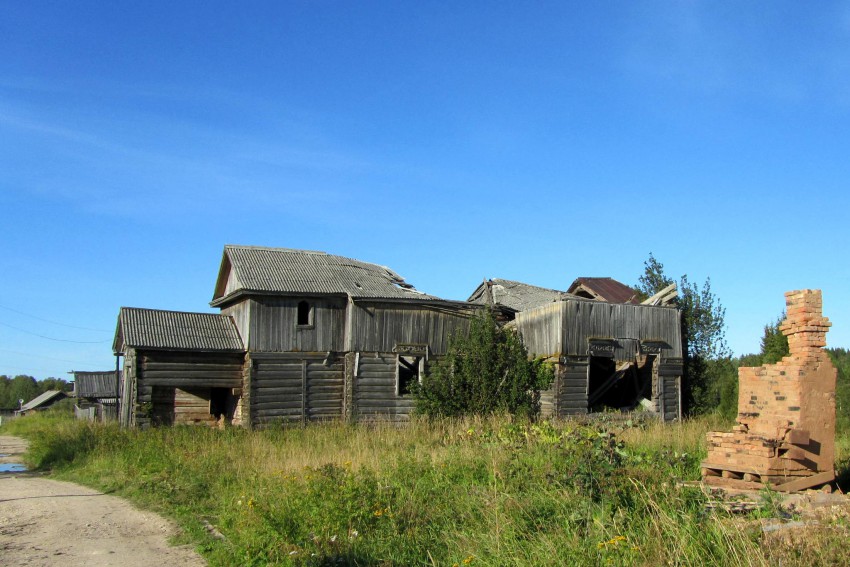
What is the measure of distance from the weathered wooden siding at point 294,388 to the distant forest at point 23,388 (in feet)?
285

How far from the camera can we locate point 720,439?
9711 mm

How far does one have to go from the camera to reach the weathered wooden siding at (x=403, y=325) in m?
24.4

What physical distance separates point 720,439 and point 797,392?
124 cm

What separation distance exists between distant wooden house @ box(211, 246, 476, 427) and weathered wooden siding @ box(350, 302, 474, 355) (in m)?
0.03

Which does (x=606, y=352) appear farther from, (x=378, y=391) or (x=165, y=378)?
(x=165, y=378)

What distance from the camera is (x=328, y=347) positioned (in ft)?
79.4

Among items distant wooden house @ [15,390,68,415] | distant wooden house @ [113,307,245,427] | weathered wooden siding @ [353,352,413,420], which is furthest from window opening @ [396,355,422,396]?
distant wooden house @ [15,390,68,415]

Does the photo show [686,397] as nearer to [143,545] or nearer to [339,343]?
[339,343]

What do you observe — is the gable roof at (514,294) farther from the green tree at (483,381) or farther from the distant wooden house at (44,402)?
the distant wooden house at (44,402)

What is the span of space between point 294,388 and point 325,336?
6.60ft

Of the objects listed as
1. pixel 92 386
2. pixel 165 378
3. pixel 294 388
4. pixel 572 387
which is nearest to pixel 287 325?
pixel 294 388

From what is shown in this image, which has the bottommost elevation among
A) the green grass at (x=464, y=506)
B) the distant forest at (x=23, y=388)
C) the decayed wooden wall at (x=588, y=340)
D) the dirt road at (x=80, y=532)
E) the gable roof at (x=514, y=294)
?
the distant forest at (x=23, y=388)

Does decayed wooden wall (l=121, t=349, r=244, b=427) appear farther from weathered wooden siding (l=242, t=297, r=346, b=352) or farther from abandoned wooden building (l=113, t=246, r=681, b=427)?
weathered wooden siding (l=242, t=297, r=346, b=352)

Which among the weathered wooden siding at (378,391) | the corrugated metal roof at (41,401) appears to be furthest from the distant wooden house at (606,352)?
the corrugated metal roof at (41,401)
